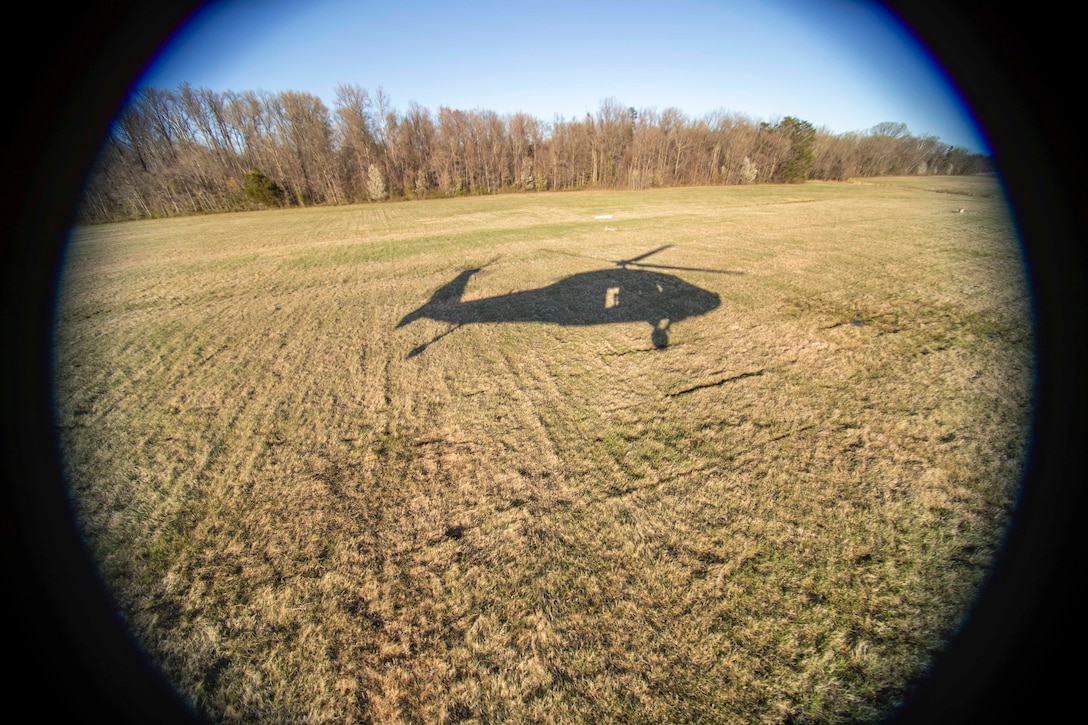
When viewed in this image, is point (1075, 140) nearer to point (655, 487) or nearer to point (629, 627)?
point (655, 487)

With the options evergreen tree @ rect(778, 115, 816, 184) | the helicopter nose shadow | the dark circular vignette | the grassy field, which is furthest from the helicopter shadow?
evergreen tree @ rect(778, 115, 816, 184)

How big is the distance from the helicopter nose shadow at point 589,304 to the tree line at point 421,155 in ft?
125

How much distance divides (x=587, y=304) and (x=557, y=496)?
18.6ft

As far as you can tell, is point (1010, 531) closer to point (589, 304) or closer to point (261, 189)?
point (589, 304)

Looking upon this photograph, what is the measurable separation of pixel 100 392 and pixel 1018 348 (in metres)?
14.7

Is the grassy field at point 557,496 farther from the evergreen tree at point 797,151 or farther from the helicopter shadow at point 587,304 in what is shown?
the evergreen tree at point 797,151

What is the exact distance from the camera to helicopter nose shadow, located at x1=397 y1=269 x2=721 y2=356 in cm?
756

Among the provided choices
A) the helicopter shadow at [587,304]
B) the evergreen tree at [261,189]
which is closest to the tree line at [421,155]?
the evergreen tree at [261,189]

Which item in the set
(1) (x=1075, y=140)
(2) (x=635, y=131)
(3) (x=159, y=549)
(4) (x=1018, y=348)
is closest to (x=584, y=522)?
(3) (x=159, y=549)

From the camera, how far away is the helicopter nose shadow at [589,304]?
298 inches

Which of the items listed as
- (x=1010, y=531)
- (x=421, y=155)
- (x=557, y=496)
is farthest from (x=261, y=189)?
(x=1010, y=531)

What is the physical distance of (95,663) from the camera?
2229mm

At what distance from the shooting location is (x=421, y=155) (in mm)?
50531

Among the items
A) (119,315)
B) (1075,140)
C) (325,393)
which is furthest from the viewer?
(119,315)
